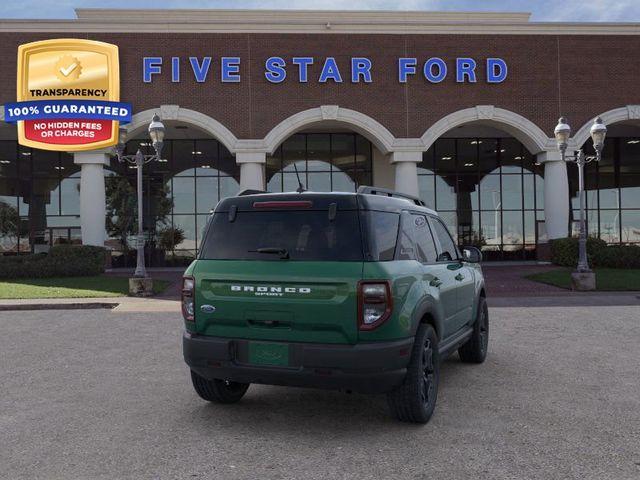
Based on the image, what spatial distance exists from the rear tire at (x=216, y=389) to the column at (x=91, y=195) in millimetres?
19415

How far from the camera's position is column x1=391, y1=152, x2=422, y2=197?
23.4 meters

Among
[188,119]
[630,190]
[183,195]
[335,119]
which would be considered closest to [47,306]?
[188,119]

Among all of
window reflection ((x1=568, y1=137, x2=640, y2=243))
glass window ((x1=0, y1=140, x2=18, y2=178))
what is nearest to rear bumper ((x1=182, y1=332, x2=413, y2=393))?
glass window ((x1=0, y1=140, x2=18, y2=178))

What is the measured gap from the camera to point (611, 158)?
3161cm

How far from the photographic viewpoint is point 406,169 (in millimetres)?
23500

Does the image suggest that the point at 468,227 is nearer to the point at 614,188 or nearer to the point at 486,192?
the point at 486,192

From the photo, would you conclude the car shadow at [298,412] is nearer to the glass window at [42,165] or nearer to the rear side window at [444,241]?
the rear side window at [444,241]

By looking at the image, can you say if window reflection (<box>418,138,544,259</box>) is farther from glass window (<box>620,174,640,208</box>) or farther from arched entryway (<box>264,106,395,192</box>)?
glass window (<box>620,174,640,208</box>)

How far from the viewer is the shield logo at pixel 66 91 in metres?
22.3

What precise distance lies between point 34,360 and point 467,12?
29368 mm

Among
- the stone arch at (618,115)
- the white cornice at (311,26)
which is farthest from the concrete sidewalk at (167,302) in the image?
the white cornice at (311,26)

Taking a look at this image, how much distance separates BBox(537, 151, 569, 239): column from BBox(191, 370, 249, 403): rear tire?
861 inches

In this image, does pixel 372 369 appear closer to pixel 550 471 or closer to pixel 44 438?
pixel 550 471

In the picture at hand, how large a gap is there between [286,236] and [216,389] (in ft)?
5.54
